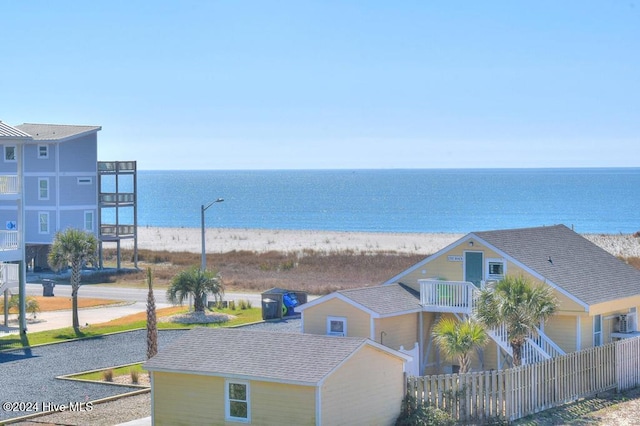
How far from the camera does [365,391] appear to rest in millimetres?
23547

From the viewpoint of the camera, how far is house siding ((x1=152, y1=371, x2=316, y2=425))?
22.2 meters

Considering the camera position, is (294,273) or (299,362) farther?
(294,273)

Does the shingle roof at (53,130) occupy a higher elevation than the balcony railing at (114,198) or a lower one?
higher

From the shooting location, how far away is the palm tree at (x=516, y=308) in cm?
2731

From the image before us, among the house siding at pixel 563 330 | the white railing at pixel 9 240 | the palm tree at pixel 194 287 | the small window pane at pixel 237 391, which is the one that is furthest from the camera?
the palm tree at pixel 194 287

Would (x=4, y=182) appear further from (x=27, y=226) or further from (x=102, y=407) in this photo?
(x=27, y=226)

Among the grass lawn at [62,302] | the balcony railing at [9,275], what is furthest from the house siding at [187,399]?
the grass lawn at [62,302]

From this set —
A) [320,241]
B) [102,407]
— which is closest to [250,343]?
[102,407]

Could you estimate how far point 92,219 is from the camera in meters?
70.1

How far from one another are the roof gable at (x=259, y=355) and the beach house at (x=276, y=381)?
0.07 feet

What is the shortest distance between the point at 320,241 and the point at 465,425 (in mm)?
80121

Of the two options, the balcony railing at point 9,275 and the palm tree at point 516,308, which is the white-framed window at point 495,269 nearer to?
the palm tree at point 516,308

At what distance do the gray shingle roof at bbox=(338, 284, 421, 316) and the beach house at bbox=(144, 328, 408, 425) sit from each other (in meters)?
5.38

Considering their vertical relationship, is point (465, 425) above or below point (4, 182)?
below
